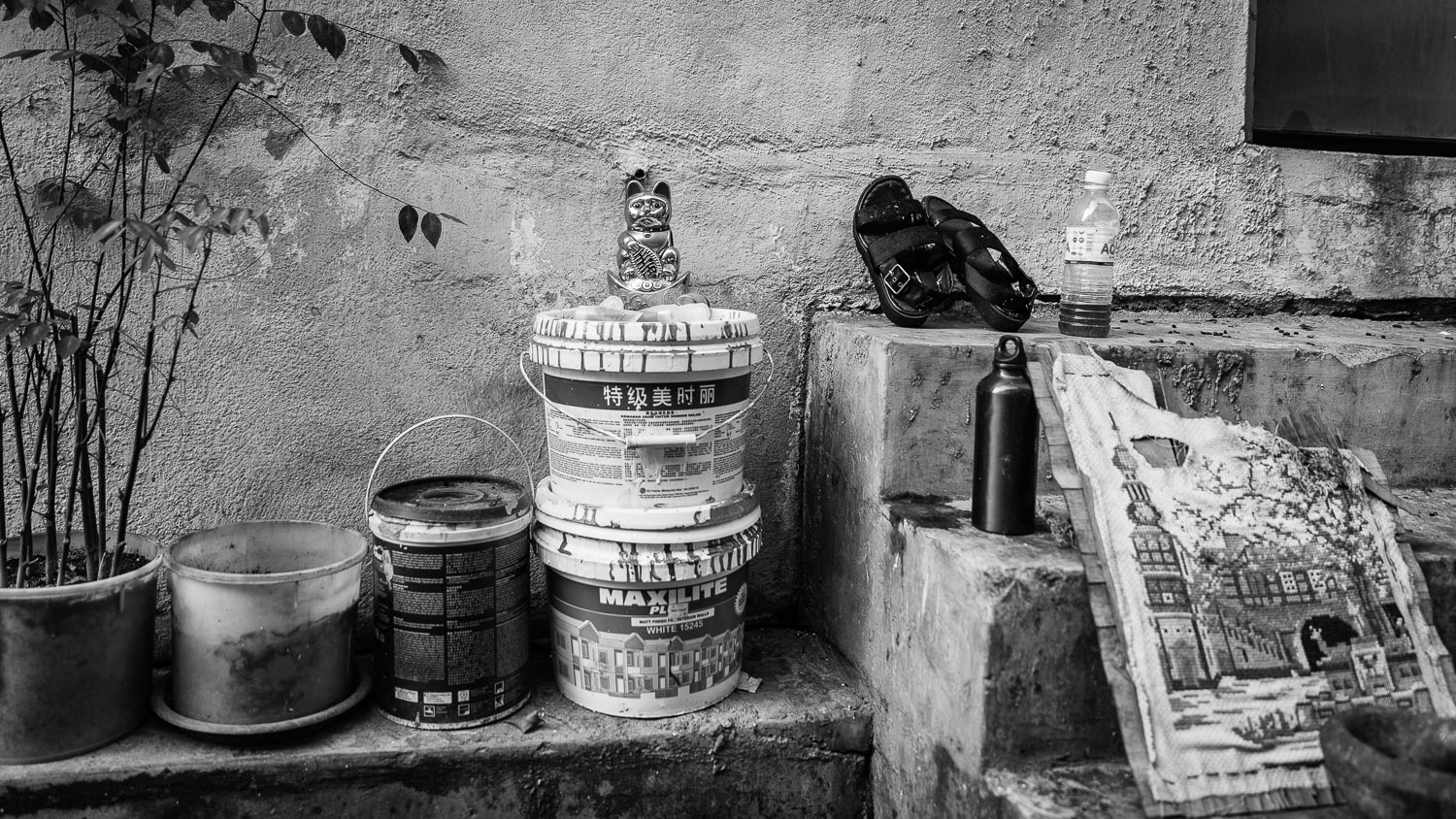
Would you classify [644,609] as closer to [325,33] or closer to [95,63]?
[325,33]

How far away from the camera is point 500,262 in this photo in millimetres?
2363

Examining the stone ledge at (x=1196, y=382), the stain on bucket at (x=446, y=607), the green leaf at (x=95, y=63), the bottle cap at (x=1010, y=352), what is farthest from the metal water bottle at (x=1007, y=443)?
the green leaf at (x=95, y=63)

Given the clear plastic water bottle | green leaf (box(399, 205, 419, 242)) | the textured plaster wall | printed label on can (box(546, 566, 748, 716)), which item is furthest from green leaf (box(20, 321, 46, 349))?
the clear plastic water bottle

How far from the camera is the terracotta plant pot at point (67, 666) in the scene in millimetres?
1822

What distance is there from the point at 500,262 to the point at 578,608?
0.86m

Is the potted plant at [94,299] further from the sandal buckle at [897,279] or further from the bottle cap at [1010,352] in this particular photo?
the bottle cap at [1010,352]

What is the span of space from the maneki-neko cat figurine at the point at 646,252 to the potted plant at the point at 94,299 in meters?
0.44

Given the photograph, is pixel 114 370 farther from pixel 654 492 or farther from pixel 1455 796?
pixel 1455 796

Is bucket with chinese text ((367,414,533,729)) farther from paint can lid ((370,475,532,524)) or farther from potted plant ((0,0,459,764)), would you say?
potted plant ((0,0,459,764))

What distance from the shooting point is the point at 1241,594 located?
5.48 ft

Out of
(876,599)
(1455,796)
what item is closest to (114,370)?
(876,599)

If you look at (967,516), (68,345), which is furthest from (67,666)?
(967,516)

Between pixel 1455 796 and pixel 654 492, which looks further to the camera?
pixel 654 492

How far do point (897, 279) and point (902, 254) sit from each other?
6 centimetres
